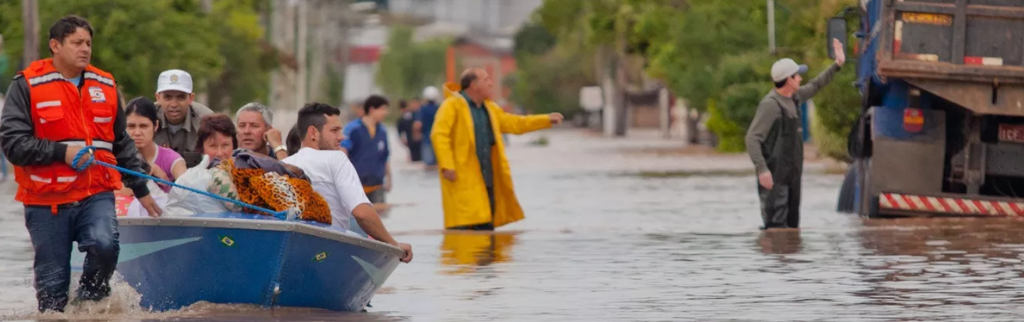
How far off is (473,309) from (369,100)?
1038 cm

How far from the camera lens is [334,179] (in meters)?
11.0

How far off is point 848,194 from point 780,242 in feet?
17.7

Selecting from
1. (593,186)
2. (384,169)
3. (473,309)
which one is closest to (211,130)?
(473,309)

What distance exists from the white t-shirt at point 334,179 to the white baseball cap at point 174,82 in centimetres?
239

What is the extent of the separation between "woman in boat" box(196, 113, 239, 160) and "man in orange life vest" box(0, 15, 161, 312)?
173cm

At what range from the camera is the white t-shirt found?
1089 centimetres

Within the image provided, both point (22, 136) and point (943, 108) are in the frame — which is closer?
point (22, 136)

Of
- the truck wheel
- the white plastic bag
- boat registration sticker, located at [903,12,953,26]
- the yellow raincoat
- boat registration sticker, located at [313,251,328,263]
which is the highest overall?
boat registration sticker, located at [903,12,953,26]

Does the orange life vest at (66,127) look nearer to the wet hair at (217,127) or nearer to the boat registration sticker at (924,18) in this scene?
the wet hair at (217,127)

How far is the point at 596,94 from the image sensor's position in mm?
95812

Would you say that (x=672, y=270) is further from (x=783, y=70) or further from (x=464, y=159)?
(x=464, y=159)

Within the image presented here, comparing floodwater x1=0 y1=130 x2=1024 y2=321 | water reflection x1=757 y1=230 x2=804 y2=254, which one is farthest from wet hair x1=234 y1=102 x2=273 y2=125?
water reflection x1=757 y1=230 x2=804 y2=254

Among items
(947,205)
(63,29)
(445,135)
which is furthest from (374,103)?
(63,29)

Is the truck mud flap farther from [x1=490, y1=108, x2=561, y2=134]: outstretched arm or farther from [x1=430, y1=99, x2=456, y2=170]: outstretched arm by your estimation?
[x1=430, y1=99, x2=456, y2=170]: outstretched arm
